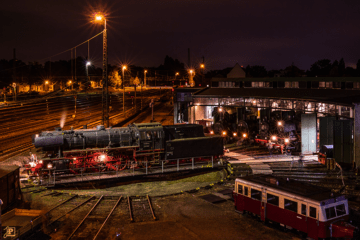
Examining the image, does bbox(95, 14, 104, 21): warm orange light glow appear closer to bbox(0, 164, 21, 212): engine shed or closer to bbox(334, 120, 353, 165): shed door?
bbox(0, 164, 21, 212): engine shed

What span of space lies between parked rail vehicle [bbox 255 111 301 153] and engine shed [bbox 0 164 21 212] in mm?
24926

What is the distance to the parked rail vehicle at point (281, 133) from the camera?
3444 centimetres

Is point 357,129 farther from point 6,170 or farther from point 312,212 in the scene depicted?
point 6,170

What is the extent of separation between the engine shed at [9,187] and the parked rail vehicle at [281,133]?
24.9 metres

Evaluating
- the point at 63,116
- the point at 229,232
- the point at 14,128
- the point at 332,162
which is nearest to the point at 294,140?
the point at 332,162

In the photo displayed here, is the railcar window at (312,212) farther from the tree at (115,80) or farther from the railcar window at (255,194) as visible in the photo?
the tree at (115,80)

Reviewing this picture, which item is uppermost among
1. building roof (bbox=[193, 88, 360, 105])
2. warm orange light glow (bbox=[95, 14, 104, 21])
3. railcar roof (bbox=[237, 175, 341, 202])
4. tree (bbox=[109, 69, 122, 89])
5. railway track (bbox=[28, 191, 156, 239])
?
tree (bbox=[109, 69, 122, 89])

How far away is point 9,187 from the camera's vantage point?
61.6 ft

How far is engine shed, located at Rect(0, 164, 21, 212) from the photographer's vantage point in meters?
18.1

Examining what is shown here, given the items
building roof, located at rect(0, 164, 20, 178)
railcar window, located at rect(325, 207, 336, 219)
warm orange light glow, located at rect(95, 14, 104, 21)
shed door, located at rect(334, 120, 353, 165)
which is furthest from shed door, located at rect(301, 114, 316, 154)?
building roof, located at rect(0, 164, 20, 178)

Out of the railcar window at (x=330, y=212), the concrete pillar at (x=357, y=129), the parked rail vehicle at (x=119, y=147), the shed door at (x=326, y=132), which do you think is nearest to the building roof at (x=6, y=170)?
the parked rail vehicle at (x=119, y=147)

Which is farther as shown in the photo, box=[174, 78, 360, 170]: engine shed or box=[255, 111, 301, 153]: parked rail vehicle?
box=[255, 111, 301, 153]: parked rail vehicle

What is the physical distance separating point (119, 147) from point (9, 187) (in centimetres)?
895

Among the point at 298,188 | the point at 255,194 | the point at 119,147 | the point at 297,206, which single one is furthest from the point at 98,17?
the point at 297,206
